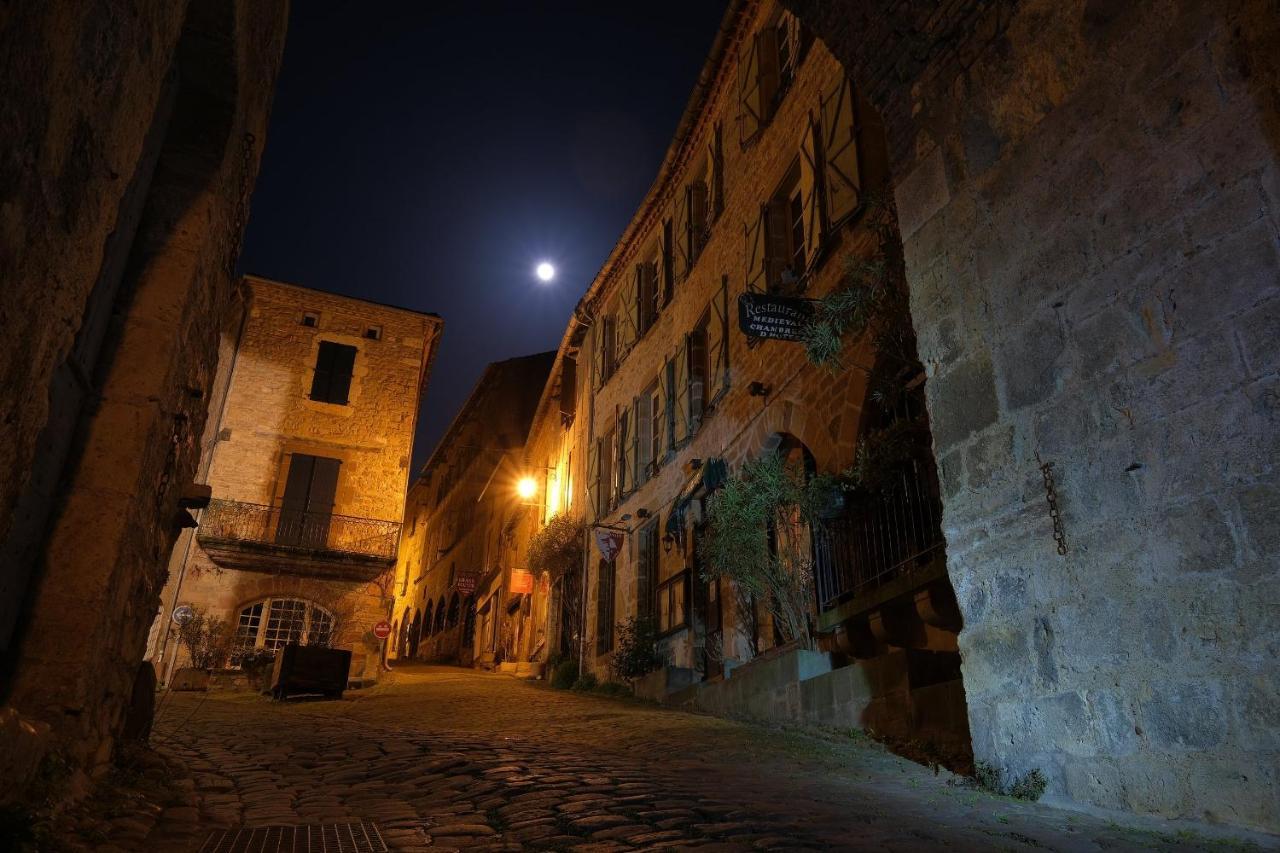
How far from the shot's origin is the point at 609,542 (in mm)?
13945

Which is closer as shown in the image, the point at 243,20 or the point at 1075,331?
the point at 1075,331

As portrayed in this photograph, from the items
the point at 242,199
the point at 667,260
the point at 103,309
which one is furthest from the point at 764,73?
the point at 103,309

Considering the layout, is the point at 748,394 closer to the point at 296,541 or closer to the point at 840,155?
the point at 840,155

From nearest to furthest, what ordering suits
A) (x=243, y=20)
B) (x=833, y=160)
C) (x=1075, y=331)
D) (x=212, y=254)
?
(x=1075, y=331) → (x=243, y=20) → (x=212, y=254) → (x=833, y=160)

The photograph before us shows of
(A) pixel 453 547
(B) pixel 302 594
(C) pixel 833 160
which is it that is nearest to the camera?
(C) pixel 833 160

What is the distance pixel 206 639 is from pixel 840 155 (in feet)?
48.2

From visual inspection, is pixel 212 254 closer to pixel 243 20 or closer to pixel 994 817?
pixel 243 20

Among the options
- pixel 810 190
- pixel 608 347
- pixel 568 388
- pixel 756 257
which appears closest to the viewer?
pixel 810 190

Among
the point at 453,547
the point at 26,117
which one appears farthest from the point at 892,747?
the point at 453,547

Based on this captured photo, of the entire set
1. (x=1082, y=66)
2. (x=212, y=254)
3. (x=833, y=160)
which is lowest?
(x=212, y=254)

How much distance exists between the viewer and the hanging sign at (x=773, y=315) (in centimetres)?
810

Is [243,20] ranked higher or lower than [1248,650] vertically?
higher

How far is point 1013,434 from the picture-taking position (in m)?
4.15

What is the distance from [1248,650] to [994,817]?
1.18 m
